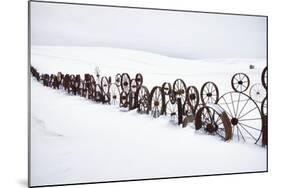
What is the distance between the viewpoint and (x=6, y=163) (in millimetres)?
3990

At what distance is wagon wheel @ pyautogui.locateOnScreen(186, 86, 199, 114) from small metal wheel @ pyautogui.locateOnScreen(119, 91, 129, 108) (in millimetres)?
597

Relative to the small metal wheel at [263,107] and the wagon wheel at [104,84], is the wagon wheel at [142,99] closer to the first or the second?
the wagon wheel at [104,84]

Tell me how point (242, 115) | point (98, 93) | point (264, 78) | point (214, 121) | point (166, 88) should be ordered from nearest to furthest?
point (98, 93) < point (166, 88) < point (214, 121) < point (242, 115) < point (264, 78)

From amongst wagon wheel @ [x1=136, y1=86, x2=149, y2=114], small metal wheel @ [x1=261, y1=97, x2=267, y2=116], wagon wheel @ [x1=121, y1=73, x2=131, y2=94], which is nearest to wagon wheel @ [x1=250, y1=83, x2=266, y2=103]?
small metal wheel @ [x1=261, y1=97, x2=267, y2=116]

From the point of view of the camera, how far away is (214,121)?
444 cm

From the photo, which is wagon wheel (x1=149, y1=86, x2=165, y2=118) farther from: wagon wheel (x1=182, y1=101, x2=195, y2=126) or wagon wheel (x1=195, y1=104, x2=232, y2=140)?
wagon wheel (x1=195, y1=104, x2=232, y2=140)

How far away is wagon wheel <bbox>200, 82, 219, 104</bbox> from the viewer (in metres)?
4.42

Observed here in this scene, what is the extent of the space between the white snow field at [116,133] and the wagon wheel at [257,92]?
0.25m

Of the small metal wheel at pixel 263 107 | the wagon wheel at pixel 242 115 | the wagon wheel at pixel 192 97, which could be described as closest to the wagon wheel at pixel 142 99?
the wagon wheel at pixel 192 97

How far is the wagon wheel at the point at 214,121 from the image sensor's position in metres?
4.39

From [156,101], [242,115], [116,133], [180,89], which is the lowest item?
[116,133]

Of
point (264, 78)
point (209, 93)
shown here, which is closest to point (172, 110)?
point (209, 93)

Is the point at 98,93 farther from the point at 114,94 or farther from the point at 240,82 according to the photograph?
the point at 240,82

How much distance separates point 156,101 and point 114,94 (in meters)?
0.40
